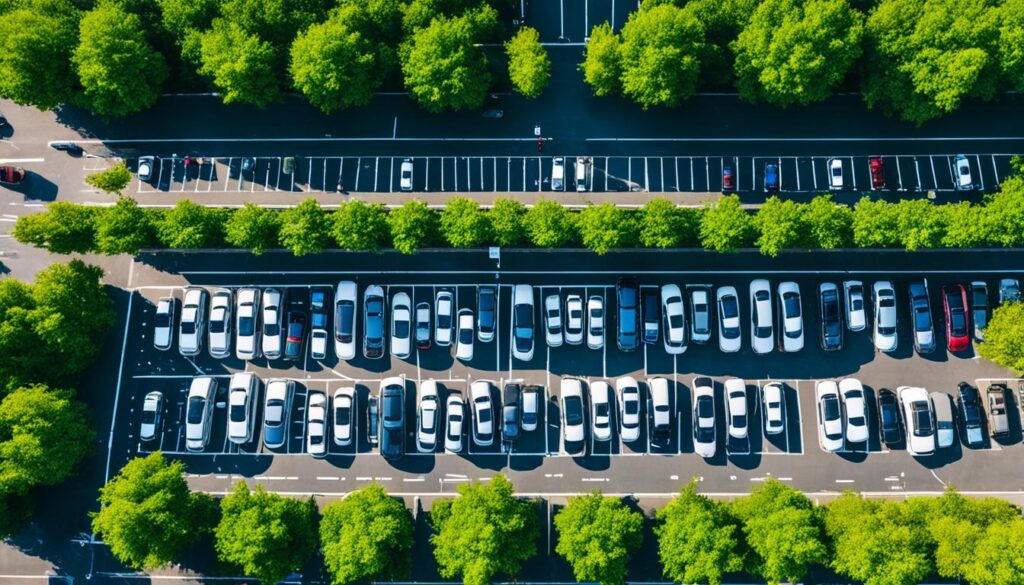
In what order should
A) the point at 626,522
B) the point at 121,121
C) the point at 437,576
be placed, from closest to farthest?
the point at 626,522, the point at 437,576, the point at 121,121

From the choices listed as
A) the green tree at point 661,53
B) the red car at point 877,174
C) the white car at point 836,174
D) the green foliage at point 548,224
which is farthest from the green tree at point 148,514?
the red car at point 877,174

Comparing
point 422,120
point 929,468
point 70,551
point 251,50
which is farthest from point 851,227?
point 70,551

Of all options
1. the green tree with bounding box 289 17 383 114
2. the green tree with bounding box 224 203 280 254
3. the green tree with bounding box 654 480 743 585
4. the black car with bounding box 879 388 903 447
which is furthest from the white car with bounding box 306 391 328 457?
the black car with bounding box 879 388 903 447

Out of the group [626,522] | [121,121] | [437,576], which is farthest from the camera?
[121,121]

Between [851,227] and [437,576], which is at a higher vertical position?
[851,227]

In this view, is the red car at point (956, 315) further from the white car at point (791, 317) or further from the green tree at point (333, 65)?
the green tree at point (333, 65)

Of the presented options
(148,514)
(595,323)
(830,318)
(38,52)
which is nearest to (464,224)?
(595,323)

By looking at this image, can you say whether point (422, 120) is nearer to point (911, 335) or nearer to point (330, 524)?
point (330, 524)

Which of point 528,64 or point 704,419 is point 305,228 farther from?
point 704,419
